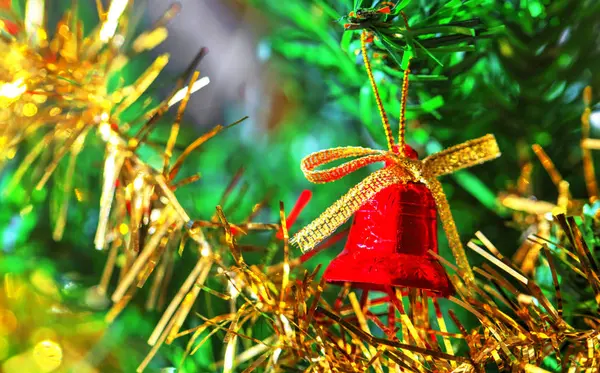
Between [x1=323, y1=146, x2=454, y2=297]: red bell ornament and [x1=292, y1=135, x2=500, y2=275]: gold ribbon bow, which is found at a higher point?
[x1=292, y1=135, x2=500, y2=275]: gold ribbon bow

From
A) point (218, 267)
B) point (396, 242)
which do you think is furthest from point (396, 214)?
point (218, 267)

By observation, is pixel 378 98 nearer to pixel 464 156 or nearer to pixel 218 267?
pixel 464 156

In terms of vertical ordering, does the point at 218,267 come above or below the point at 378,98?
below

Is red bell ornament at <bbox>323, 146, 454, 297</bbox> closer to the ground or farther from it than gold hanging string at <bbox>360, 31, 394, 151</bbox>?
closer to the ground

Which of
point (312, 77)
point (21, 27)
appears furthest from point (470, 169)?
point (21, 27)

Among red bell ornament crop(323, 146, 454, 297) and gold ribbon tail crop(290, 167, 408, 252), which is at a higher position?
gold ribbon tail crop(290, 167, 408, 252)
